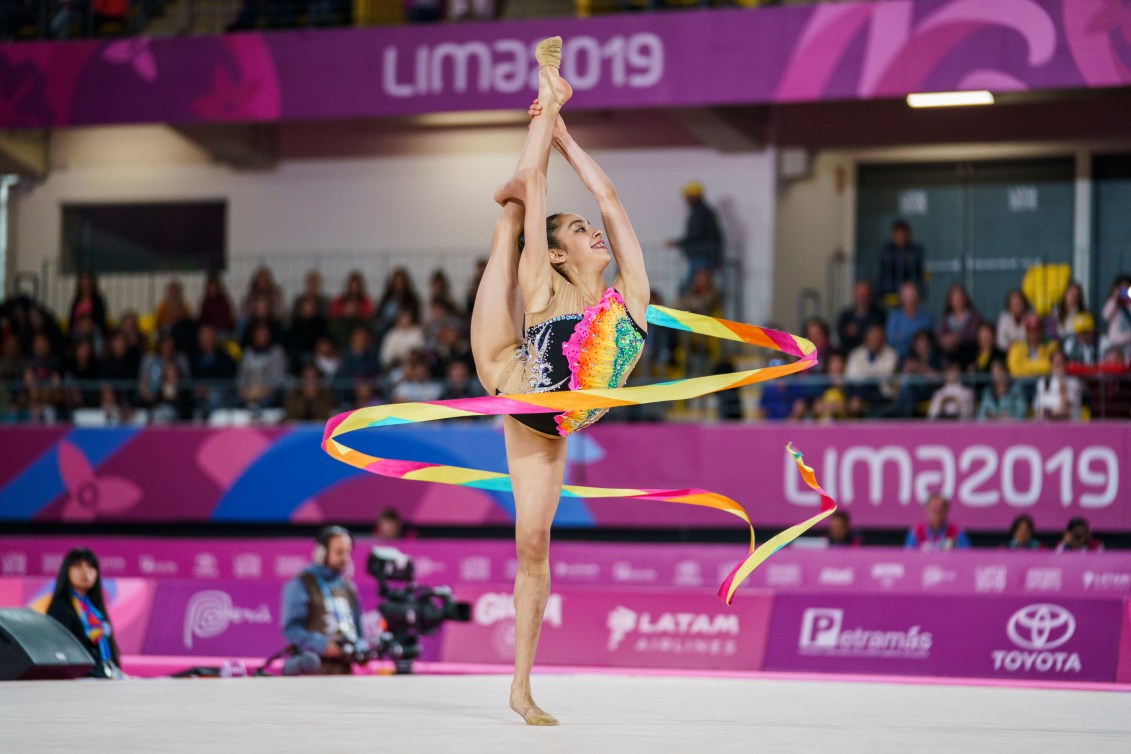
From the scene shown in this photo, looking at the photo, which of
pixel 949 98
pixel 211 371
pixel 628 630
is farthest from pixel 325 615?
pixel 949 98

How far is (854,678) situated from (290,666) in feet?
11.4

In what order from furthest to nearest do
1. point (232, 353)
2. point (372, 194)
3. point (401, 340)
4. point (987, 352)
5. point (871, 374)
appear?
point (372, 194) → point (232, 353) → point (401, 340) → point (871, 374) → point (987, 352)

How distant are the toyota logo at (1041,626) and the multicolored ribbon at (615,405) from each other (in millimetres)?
4553

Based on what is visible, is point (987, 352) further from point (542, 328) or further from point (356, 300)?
point (542, 328)

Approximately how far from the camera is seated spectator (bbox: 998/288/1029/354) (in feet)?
46.5

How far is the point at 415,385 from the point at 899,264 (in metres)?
5.09

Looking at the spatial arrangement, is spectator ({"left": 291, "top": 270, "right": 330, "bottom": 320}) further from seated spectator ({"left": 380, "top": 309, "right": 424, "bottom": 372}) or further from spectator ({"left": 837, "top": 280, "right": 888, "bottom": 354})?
spectator ({"left": 837, "top": 280, "right": 888, "bottom": 354})

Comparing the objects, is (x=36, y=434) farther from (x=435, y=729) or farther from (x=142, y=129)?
(x=435, y=729)

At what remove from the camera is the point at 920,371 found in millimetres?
14141

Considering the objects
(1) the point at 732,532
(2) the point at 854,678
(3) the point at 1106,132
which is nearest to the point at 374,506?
(1) the point at 732,532

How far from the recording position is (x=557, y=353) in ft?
18.5

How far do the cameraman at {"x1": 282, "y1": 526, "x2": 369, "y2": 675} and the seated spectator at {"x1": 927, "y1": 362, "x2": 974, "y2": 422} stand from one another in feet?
20.0

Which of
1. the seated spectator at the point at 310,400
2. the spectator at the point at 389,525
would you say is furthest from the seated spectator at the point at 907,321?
Answer: the seated spectator at the point at 310,400

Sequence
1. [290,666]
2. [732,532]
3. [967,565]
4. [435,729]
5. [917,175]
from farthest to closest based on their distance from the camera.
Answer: [917,175] → [732,532] → [967,565] → [290,666] → [435,729]
